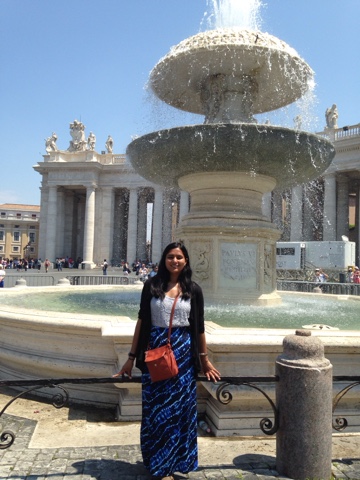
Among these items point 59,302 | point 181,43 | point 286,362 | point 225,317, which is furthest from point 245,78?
point 286,362

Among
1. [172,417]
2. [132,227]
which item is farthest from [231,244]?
[132,227]

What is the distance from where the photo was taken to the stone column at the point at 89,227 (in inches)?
2053

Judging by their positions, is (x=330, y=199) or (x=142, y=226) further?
(x=142, y=226)

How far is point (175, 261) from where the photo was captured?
11.7 ft

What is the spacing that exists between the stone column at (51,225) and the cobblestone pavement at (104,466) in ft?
166

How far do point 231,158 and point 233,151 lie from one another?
24cm

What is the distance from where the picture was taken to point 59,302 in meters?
9.35

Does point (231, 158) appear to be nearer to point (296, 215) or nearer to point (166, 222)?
point (296, 215)

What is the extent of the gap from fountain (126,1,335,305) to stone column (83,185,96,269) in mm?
43511

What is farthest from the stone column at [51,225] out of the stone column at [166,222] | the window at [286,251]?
the window at [286,251]

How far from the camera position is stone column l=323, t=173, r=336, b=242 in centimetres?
4272

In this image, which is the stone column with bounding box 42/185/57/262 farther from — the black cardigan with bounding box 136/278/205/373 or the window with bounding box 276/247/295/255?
the black cardigan with bounding box 136/278/205/373

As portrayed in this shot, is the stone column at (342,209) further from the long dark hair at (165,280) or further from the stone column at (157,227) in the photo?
the long dark hair at (165,280)

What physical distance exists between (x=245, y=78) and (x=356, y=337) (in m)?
6.73
